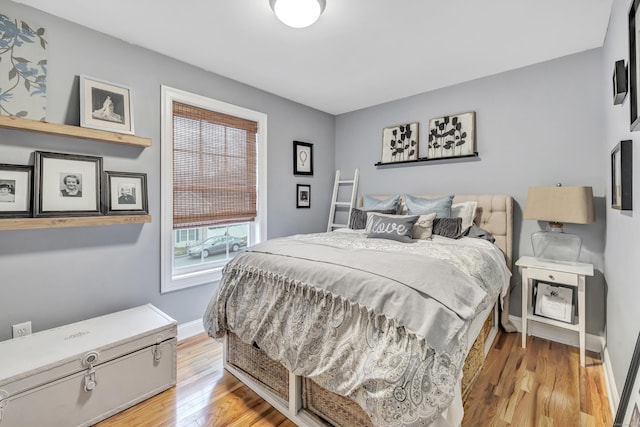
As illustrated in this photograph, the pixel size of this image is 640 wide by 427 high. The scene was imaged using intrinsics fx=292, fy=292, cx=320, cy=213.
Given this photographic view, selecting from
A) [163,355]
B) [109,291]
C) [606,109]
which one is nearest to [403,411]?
[163,355]

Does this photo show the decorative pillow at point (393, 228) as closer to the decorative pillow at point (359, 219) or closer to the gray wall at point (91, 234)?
the decorative pillow at point (359, 219)

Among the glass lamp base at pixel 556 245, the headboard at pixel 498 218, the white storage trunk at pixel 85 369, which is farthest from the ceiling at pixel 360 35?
the white storage trunk at pixel 85 369

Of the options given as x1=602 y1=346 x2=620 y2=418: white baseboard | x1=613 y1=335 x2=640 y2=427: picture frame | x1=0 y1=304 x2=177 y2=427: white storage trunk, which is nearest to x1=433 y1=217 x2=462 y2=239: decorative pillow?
x1=602 y1=346 x2=620 y2=418: white baseboard

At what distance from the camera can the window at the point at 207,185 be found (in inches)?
98.7

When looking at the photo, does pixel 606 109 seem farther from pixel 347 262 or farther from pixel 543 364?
pixel 347 262

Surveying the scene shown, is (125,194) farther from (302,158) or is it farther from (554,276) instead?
(554,276)

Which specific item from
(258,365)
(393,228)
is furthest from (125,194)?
(393,228)

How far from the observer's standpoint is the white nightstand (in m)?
2.13

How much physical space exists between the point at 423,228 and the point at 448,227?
0.22 meters

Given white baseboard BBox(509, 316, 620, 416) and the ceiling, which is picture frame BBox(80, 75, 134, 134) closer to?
the ceiling

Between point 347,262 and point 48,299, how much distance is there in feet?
6.52

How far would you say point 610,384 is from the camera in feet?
5.87

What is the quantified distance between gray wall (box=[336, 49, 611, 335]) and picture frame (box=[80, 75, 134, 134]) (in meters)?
2.75

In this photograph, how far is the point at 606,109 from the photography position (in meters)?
2.15
